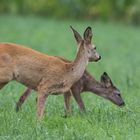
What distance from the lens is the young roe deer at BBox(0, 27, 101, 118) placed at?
29.3ft

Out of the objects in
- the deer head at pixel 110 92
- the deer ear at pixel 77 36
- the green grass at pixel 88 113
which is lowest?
the green grass at pixel 88 113

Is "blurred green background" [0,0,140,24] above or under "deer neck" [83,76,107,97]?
above

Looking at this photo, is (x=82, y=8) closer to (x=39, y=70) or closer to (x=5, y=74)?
(x=39, y=70)

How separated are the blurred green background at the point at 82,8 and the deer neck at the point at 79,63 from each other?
2202 centimetres

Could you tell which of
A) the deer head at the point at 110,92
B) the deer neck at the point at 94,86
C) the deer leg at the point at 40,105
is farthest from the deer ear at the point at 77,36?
the deer head at the point at 110,92

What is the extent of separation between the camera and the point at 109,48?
70.9ft

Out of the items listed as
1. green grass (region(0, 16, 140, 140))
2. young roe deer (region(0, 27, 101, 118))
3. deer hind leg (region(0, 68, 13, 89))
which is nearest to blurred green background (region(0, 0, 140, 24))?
green grass (region(0, 16, 140, 140))

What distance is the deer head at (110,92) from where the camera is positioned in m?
10.6

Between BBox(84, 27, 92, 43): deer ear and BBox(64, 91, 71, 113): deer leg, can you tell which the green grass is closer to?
BBox(64, 91, 71, 113): deer leg

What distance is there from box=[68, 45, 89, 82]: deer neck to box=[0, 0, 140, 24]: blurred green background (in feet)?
72.2

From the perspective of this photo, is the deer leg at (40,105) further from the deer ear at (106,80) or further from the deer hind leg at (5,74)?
the deer ear at (106,80)

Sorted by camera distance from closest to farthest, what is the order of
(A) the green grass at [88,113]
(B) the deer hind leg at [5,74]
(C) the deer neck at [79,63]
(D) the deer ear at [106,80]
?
1. (A) the green grass at [88,113]
2. (B) the deer hind leg at [5,74]
3. (C) the deer neck at [79,63]
4. (D) the deer ear at [106,80]

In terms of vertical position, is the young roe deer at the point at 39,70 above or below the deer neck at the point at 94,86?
above

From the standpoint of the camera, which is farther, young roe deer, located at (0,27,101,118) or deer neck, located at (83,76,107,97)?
deer neck, located at (83,76,107,97)
